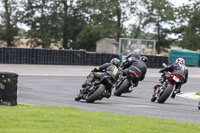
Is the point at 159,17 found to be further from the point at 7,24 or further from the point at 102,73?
the point at 102,73

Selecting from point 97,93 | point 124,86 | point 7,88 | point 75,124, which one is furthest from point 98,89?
point 75,124

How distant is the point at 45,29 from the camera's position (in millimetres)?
75562

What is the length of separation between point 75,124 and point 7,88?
12.7ft

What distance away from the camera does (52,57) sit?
3878 centimetres

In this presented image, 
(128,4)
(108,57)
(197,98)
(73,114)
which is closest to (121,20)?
(128,4)

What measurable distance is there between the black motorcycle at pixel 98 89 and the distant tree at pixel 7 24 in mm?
57019

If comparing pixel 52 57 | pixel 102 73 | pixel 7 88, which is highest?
pixel 102 73

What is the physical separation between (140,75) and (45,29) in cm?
5795

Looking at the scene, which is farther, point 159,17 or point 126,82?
point 159,17

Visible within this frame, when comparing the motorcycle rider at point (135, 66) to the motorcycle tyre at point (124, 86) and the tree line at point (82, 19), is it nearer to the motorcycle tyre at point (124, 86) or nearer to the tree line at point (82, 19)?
the motorcycle tyre at point (124, 86)

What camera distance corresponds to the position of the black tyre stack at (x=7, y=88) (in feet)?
39.7

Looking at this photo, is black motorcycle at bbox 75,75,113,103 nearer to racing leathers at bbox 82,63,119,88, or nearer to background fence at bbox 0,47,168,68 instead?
→ racing leathers at bbox 82,63,119,88

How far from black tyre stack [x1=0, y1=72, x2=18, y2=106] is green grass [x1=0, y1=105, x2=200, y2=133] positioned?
1999mm

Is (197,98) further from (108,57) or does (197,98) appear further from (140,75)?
(108,57)
